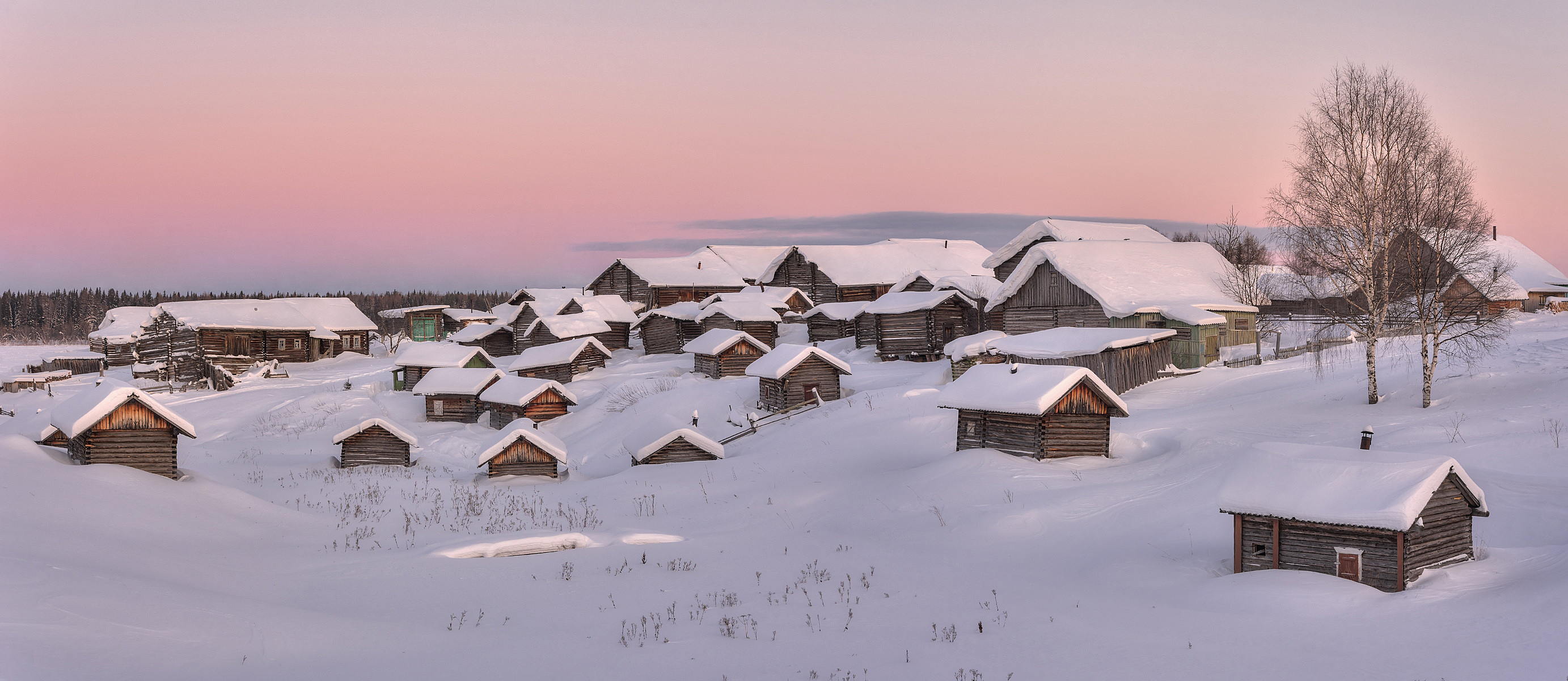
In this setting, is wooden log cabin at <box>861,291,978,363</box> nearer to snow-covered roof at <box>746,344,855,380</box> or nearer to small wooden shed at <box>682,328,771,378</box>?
small wooden shed at <box>682,328,771,378</box>

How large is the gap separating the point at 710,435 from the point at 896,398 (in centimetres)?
769

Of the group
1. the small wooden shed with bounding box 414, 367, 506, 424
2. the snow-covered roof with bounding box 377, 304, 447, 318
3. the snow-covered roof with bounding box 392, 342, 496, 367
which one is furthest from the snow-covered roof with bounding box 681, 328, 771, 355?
the snow-covered roof with bounding box 377, 304, 447, 318

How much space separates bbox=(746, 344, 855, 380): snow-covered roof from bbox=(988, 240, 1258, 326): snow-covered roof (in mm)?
9972

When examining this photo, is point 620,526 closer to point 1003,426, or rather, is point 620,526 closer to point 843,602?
point 843,602

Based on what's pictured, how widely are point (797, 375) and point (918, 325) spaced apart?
11085 millimetres

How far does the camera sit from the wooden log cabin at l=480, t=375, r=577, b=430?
1596 inches

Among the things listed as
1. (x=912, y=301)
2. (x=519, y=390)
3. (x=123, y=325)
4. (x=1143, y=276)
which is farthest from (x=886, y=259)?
(x=123, y=325)

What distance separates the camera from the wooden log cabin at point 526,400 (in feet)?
133

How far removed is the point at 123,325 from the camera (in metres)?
71.2

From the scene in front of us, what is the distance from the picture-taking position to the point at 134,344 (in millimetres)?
66688

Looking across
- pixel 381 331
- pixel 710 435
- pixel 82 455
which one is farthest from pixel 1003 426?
pixel 381 331

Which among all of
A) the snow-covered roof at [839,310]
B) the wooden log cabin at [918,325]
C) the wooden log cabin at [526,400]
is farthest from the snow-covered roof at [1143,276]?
the wooden log cabin at [526,400]

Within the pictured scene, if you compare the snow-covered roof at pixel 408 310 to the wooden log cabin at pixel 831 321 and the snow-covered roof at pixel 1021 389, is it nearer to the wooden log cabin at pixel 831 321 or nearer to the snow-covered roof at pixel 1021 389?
the wooden log cabin at pixel 831 321

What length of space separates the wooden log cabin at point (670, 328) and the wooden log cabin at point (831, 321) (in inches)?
274
